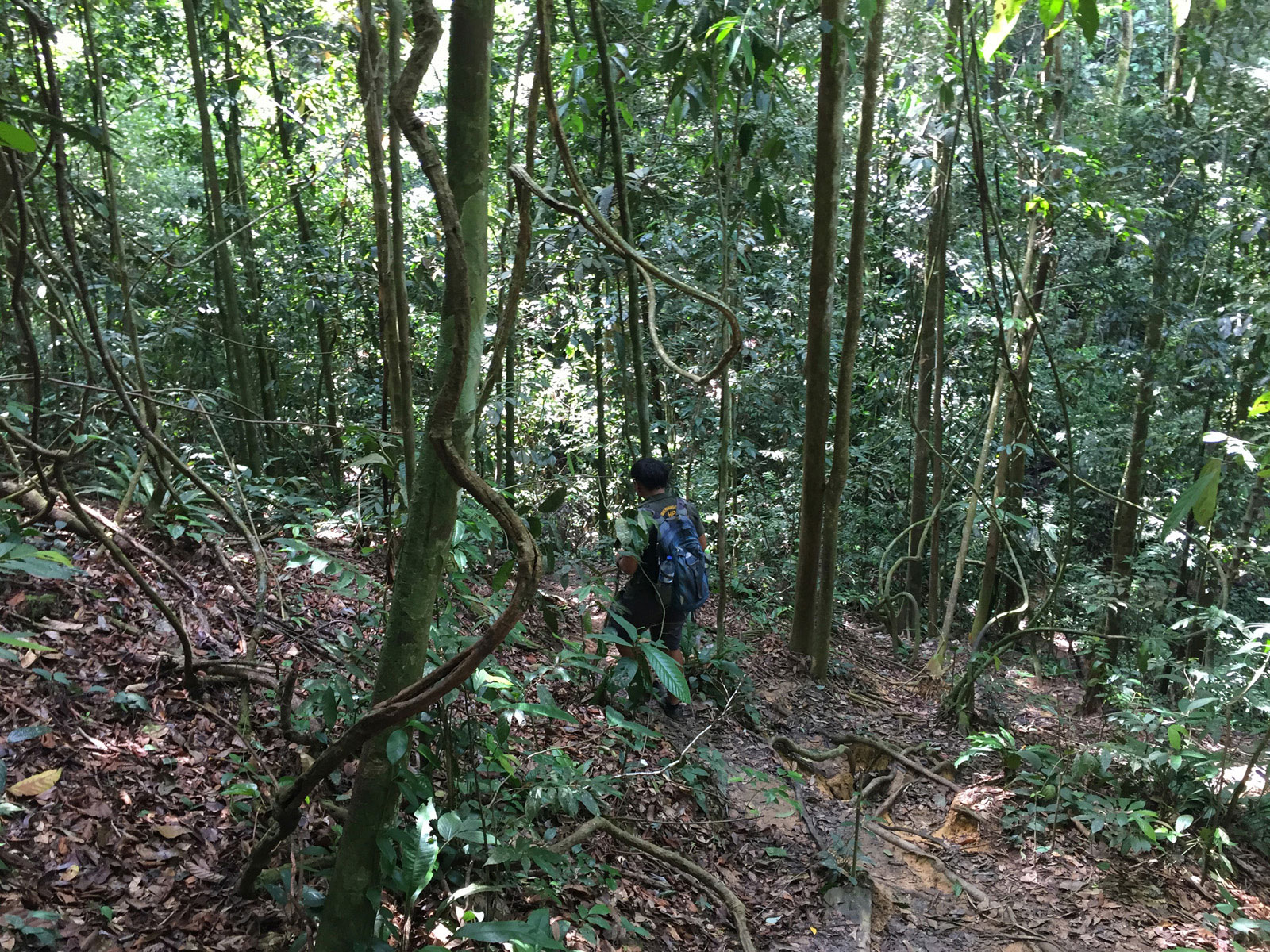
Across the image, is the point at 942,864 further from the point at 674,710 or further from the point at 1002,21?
the point at 1002,21

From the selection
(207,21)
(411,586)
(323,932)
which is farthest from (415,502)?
(207,21)

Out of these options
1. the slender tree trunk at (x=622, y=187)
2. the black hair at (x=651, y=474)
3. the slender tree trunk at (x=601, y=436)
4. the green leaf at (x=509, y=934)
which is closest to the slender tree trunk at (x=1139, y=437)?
the slender tree trunk at (x=601, y=436)

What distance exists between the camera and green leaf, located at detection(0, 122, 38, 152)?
3.36 ft

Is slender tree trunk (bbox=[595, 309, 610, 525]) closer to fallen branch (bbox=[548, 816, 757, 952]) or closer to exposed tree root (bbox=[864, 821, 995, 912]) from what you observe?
exposed tree root (bbox=[864, 821, 995, 912])

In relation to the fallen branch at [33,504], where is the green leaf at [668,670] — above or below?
below

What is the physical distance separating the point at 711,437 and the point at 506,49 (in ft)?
14.7

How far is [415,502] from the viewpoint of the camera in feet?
5.85

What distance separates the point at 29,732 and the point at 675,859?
241cm

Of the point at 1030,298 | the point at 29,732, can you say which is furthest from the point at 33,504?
the point at 1030,298

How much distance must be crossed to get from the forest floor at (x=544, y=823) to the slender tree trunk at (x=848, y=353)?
0.82 metres

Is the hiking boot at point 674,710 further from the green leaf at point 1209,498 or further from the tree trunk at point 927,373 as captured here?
the tree trunk at point 927,373

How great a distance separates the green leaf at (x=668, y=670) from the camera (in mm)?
2832

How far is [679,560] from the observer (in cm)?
462

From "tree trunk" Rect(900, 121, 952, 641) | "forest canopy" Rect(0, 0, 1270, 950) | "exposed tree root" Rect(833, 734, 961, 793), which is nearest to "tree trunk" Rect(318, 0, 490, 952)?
"forest canopy" Rect(0, 0, 1270, 950)
